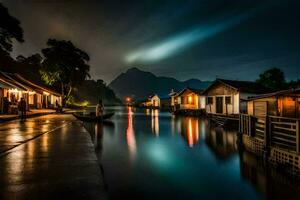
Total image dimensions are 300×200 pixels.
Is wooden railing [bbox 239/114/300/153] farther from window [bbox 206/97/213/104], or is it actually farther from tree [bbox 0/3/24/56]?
tree [bbox 0/3/24/56]

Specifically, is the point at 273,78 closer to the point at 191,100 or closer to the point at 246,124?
the point at 191,100

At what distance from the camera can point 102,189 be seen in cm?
493

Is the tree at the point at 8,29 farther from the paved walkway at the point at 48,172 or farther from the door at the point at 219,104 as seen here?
the door at the point at 219,104

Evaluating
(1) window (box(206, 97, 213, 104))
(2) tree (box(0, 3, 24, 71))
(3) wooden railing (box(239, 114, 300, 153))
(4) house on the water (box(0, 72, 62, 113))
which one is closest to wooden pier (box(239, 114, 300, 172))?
(3) wooden railing (box(239, 114, 300, 153))

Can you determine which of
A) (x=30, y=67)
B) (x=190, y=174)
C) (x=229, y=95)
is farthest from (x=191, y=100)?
(x=30, y=67)

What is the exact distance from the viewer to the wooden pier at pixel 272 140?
25.4 feet

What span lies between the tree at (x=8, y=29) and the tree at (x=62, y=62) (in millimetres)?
11208

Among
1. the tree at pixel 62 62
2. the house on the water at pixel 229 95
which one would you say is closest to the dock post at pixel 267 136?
the house on the water at pixel 229 95

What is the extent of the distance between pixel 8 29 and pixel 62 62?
1315cm

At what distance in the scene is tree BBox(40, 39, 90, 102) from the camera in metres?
39.1

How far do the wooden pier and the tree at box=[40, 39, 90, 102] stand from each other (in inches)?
1376

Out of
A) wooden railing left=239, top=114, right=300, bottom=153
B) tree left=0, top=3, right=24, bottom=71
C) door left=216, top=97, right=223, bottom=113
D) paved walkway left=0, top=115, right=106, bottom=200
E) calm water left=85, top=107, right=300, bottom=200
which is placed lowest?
calm water left=85, top=107, right=300, bottom=200

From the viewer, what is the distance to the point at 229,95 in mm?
27953

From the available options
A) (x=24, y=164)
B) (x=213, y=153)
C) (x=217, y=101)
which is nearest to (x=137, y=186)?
(x=24, y=164)
